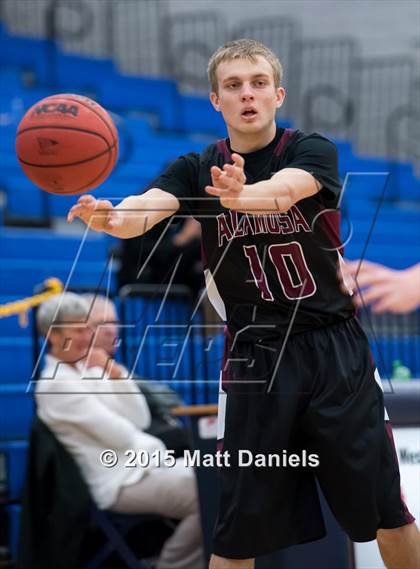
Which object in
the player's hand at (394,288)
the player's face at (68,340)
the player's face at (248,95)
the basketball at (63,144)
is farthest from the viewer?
the player's face at (68,340)

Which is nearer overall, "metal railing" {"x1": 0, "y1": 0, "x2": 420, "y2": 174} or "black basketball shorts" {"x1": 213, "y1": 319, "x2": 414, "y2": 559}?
"black basketball shorts" {"x1": 213, "y1": 319, "x2": 414, "y2": 559}

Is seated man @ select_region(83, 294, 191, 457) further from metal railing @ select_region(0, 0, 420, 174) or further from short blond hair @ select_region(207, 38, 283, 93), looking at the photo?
metal railing @ select_region(0, 0, 420, 174)

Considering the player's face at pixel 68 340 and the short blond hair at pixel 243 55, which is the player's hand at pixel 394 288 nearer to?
the short blond hair at pixel 243 55

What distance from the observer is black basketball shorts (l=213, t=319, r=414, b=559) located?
10.7 ft

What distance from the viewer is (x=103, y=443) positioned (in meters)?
5.21

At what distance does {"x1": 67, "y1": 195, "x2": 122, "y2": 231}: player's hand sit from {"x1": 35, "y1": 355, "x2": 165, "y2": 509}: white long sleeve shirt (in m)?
1.96

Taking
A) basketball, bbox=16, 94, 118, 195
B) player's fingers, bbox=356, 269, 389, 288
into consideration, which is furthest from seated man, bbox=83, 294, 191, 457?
player's fingers, bbox=356, 269, 389, 288

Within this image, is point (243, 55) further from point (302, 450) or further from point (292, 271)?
point (302, 450)

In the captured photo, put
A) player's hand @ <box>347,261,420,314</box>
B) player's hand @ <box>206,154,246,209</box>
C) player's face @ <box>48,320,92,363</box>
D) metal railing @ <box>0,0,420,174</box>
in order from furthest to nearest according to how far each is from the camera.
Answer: metal railing @ <box>0,0,420,174</box>, player's face @ <box>48,320,92,363</box>, player's hand @ <box>347,261,420,314</box>, player's hand @ <box>206,154,246,209</box>

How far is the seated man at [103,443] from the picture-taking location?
5188mm

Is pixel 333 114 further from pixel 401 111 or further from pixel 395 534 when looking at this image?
pixel 395 534

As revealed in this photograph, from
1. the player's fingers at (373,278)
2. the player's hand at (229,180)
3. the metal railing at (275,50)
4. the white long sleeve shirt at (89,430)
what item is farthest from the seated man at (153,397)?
the metal railing at (275,50)

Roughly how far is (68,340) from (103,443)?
1.96ft

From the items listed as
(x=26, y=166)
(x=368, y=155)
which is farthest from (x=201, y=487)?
(x=368, y=155)
